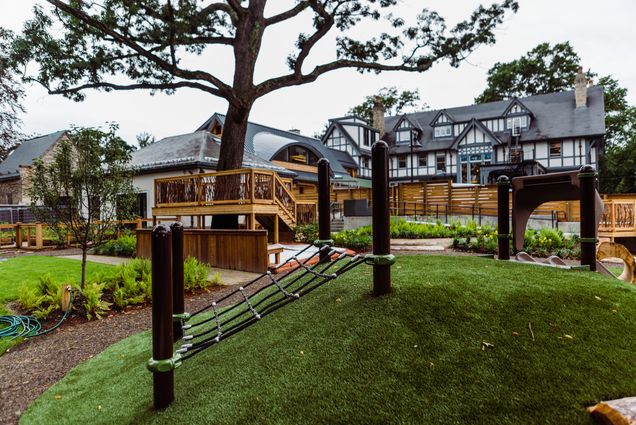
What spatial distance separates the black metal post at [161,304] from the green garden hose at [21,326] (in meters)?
4.16

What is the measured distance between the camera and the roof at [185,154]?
56.1 feet

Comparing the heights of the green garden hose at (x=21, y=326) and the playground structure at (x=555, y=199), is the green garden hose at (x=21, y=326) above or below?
below

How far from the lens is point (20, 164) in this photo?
27.5 m

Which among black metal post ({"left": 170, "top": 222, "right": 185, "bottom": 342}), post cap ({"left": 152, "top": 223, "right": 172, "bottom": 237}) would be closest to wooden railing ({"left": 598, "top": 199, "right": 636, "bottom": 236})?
black metal post ({"left": 170, "top": 222, "right": 185, "bottom": 342})

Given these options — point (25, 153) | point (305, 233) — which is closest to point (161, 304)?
point (305, 233)

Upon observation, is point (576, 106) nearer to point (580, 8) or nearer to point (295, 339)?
point (580, 8)

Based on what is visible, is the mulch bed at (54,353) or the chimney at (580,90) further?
the chimney at (580,90)

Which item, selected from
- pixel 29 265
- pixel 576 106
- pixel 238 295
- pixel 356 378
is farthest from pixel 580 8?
pixel 576 106

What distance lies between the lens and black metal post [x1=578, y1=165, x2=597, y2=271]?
328 centimetres

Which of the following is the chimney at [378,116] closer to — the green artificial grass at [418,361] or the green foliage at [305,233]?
the green foliage at [305,233]

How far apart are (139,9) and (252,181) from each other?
5502mm

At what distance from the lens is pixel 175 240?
9.75 feet

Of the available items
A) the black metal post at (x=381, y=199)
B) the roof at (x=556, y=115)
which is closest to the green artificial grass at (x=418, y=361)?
the black metal post at (x=381, y=199)

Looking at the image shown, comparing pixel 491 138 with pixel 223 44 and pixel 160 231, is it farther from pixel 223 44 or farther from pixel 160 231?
pixel 160 231
